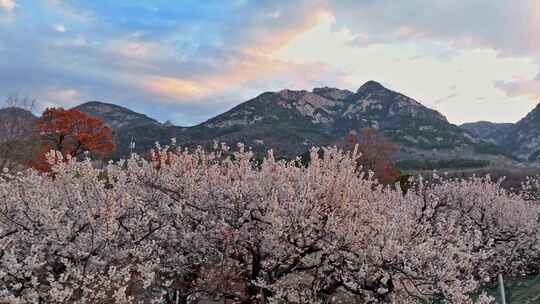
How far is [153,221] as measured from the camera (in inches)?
399

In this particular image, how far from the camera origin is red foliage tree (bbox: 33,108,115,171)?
5716cm

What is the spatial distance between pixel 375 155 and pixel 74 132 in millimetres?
39572

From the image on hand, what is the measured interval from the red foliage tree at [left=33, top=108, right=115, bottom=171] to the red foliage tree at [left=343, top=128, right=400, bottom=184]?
3093 centimetres

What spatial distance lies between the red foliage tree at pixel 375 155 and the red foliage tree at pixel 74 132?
101 ft

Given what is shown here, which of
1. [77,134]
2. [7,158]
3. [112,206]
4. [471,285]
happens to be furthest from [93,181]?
[77,134]

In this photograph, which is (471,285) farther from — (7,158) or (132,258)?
(7,158)

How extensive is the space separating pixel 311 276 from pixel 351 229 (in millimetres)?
1916

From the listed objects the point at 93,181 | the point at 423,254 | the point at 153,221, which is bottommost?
the point at 423,254

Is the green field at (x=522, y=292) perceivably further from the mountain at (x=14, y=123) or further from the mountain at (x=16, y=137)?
the mountain at (x=14, y=123)

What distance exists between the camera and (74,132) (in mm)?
60281

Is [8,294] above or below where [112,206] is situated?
below

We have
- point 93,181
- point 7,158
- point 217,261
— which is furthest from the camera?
point 7,158

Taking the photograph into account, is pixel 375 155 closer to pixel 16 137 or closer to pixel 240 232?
pixel 16 137

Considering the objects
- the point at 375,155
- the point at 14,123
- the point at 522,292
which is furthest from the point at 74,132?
the point at 522,292
